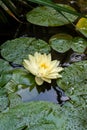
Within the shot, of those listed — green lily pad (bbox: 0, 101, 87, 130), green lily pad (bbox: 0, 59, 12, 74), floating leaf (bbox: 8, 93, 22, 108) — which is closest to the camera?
green lily pad (bbox: 0, 101, 87, 130)

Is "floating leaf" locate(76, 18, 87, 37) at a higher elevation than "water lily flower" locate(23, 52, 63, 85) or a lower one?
lower

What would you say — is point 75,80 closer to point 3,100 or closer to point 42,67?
point 42,67

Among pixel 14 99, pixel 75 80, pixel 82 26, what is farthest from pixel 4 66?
pixel 82 26

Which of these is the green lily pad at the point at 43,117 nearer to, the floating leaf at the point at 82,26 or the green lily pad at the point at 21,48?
the green lily pad at the point at 21,48

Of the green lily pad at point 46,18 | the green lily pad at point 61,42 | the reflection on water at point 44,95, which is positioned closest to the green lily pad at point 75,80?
the reflection on water at point 44,95

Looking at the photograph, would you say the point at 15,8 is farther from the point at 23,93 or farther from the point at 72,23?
the point at 23,93

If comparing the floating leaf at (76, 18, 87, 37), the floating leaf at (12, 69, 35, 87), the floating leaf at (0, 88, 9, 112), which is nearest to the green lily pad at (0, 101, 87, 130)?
the floating leaf at (0, 88, 9, 112)

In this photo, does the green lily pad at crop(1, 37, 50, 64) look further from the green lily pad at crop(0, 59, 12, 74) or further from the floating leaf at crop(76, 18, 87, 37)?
the floating leaf at crop(76, 18, 87, 37)

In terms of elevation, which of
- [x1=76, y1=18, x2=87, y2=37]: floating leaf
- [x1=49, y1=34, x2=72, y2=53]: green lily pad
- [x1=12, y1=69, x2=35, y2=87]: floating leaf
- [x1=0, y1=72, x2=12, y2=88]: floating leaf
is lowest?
[x1=76, y1=18, x2=87, y2=37]: floating leaf
